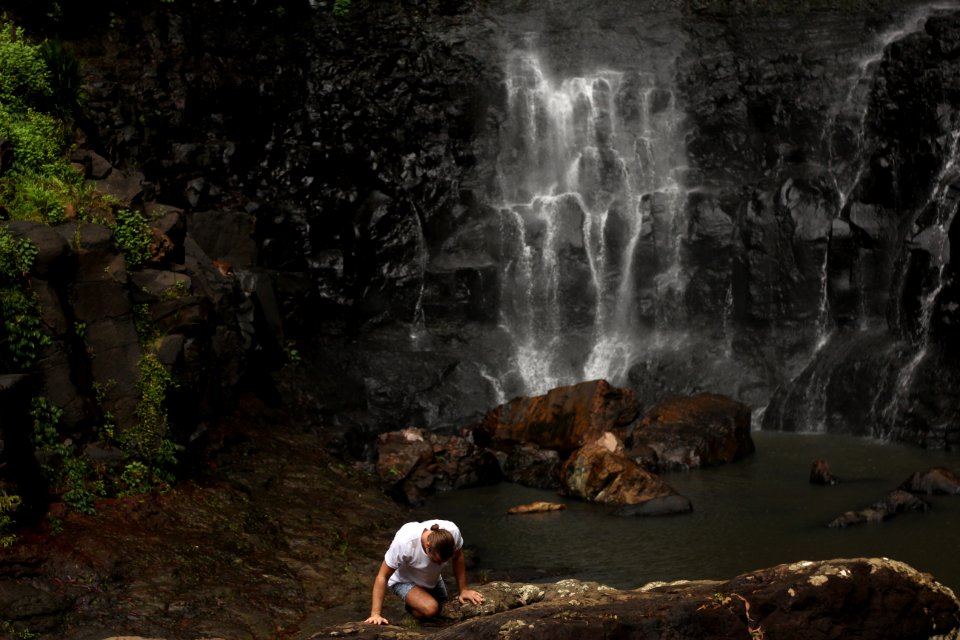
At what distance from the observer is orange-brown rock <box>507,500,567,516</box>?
16.6 meters

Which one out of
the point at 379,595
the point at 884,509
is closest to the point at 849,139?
the point at 884,509

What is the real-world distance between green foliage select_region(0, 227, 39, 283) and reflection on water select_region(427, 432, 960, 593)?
7.05 m

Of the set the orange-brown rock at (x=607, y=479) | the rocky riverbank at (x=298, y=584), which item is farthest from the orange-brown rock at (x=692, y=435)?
the rocky riverbank at (x=298, y=584)

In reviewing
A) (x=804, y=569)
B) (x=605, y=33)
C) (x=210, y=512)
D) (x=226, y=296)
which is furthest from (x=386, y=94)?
(x=804, y=569)

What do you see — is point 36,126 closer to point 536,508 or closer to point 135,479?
point 135,479

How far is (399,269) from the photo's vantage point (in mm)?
26000

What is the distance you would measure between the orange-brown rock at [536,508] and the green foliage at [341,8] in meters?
18.7

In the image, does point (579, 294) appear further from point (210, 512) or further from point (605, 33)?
point (210, 512)

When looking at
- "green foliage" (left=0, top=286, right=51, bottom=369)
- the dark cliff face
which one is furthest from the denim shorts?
the dark cliff face

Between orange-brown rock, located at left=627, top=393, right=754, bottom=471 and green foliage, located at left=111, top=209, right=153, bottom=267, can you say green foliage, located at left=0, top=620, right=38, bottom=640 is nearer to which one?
green foliage, located at left=111, top=209, right=153, bottom=267

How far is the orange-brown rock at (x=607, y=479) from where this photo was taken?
1664cm

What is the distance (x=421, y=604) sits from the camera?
26.9 ft

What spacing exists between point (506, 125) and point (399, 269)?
5.14 metres

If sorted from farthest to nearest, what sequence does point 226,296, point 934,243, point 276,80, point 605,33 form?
1. point 605,33
2. point 276,80
3. point 934,243
4. point 226,296
